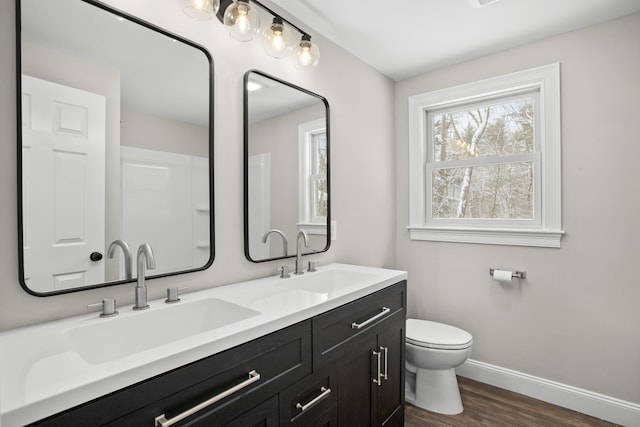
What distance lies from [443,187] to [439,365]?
1313 mm

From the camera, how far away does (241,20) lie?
1.41 meters

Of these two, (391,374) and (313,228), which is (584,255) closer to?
(391,374)

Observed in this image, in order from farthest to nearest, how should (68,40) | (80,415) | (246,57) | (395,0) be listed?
1. (395,0)
2. (246,57)
3. (68,40)
4. (80,415)

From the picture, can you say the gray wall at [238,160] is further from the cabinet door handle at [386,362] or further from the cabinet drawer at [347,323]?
the cabinet door handle at [386,362]

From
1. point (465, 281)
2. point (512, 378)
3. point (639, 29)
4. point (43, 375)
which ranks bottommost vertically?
point (512, 378)

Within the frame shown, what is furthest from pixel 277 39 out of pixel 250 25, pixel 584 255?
pixel 584 255

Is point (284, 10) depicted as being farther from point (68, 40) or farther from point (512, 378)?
point (512, 378)

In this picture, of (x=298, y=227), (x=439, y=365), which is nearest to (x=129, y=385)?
(x=298, y=227)

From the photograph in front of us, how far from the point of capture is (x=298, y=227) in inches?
75.9

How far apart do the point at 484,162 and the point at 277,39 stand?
1697 millimetres

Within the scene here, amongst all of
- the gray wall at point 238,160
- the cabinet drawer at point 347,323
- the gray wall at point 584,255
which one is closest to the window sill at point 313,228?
the gray wall at point 238,160

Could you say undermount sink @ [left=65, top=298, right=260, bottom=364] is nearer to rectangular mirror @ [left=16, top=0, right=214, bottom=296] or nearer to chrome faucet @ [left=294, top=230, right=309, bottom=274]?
Result: rectangular mirror @ [left=16, top=0, right=214, bottom=296]

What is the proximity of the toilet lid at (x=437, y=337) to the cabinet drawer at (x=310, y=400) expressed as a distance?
0.91m

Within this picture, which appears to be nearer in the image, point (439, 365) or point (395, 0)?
point (395, 0)
